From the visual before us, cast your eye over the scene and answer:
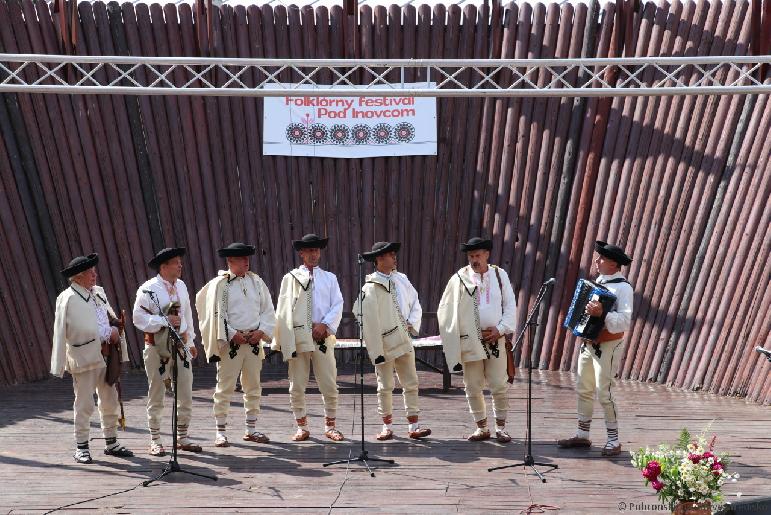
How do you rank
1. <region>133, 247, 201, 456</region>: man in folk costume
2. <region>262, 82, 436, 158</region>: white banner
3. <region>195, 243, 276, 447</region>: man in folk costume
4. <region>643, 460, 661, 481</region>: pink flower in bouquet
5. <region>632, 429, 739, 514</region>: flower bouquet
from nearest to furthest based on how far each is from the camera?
1. <region>632, 429, 739, 514</region>: flower bouquet
2. <region>643, 460, 661, 481</region>: pink flower in bouquet
3. <region>133, 247, 201, 456</region>: man in folk costume
4. <region>195, 243, 276, 447</region>: man in folk costume
5. <region>262, 82, 436, 158</region>: white banner

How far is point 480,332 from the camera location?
346 inches

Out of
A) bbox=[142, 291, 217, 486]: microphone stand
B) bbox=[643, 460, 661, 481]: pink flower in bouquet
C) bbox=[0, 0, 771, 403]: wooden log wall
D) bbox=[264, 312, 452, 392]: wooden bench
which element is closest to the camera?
bbox=[643, 460, 661, 481]: pink flower in bouquet

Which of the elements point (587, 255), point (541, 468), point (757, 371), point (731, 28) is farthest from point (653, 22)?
point (541, 468)

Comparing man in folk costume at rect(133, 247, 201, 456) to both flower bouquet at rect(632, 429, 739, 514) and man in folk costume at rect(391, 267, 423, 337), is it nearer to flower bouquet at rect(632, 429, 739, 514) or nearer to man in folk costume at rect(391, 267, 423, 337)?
man in folk costume at rect(391, 267, 423, 337)

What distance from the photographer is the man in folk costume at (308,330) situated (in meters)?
8.88

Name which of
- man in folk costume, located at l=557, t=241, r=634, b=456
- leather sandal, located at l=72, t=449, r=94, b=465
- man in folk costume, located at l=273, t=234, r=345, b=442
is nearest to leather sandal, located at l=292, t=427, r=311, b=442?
man in folk costume, located at l=273, t=234, r=345, b=442

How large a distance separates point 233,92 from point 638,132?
14.0 ft

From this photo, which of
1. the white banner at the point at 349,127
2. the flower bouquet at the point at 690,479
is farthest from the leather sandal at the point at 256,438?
the white banner at the point at 349,127

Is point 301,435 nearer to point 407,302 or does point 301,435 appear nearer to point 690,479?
point 407,302

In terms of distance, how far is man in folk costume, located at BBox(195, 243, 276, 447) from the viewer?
8711mm

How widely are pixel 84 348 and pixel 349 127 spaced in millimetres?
4991

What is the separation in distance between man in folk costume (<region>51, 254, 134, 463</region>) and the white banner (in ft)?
14.0

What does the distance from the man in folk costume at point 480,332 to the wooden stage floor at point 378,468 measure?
0.29m

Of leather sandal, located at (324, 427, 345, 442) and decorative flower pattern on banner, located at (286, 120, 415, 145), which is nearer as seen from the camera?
leather sandal, located at (324, 427, 345, 442)
